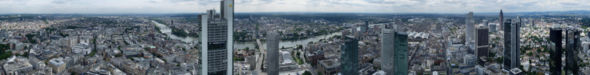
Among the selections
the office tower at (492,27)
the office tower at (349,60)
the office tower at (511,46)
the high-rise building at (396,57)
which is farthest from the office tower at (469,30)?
the office tower at (349,60)

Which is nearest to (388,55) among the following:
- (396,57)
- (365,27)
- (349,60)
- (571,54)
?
(396,57)

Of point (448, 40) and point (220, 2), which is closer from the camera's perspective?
point (220, 2)

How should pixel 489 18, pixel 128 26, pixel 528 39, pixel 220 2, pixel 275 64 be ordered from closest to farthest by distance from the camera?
pixel 220 2 < pixel 275 64 < pixel 528 39 < pixel 489 18 < pixel 128 26

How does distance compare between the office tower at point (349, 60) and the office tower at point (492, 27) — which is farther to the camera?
the office tower at point (492, 27)

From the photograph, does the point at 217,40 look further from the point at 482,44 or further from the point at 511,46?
the point at 482,44

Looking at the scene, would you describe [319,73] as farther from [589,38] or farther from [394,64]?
[589,38]

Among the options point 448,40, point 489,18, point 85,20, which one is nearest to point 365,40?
point 448,40

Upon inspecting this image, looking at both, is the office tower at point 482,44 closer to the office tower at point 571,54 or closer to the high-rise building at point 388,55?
the office tower at point 571,54
